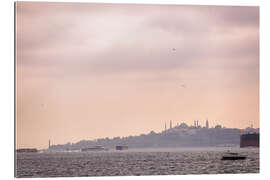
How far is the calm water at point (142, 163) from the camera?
49.1 feet

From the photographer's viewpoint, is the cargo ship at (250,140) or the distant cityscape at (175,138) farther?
the distant cityscape at (175,138)

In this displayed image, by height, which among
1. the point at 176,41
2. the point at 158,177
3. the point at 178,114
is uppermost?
the point at 176,41

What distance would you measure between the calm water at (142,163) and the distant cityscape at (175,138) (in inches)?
5.8

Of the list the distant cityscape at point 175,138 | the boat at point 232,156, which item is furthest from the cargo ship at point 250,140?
the boat at point 232,156

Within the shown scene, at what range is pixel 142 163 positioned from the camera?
15.6m

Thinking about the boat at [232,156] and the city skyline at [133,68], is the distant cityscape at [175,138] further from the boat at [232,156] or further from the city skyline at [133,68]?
the boat at [232,156]

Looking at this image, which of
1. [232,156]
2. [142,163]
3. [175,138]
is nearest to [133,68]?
[175,138]

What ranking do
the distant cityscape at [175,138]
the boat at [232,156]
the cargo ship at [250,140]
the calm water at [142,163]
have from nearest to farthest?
the calm water at [142,163] → the boat at [232,156] → the cargo ship at [250,140] → the distant cityscape at [175,138]

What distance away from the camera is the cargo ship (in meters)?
15.4

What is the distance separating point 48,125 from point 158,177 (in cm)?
219

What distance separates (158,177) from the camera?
1484 centimetres

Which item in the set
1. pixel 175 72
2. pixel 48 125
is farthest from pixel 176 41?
pixel 48 125

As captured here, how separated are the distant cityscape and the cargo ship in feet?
0.27
